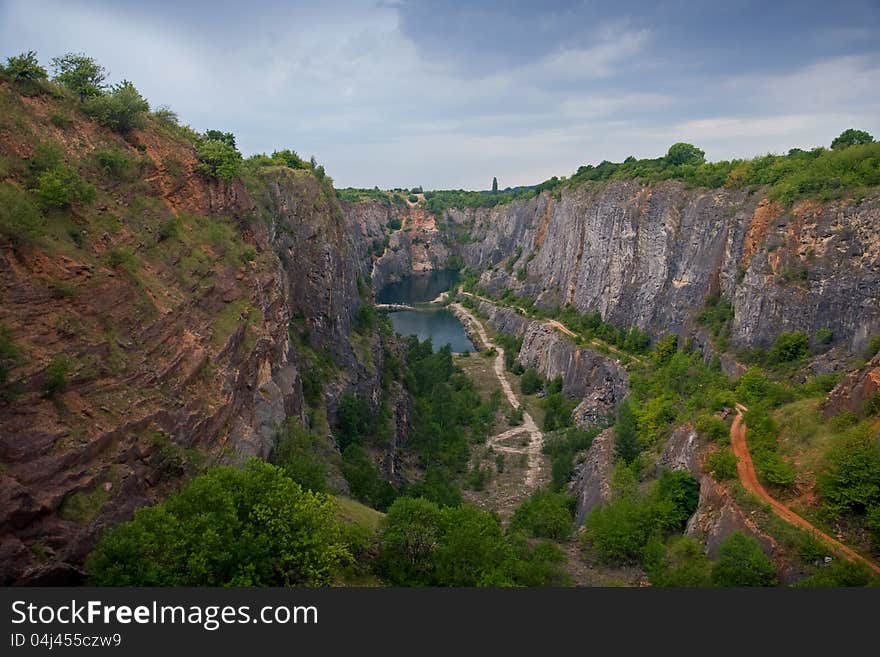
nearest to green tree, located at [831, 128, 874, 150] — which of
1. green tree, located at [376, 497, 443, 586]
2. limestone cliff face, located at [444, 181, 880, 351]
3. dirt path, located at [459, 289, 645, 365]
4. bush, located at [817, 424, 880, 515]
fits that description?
limestone cliff face, located at [444, 181, 880, 351]

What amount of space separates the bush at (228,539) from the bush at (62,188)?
9517mm

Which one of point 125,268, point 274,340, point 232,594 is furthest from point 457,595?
point 274,340

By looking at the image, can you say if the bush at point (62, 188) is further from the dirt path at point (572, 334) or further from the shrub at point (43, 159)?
the dirt path at point (572, 334)

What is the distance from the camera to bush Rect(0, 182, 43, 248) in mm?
14789

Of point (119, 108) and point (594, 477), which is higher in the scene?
point (119, 108)

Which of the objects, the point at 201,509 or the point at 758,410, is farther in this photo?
the point at 758,410

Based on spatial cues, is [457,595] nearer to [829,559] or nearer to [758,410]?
[829,559]

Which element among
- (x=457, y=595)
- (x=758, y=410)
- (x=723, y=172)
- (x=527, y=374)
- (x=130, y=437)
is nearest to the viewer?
(x=457, y=595)

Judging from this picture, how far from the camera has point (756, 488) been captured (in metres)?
21.4

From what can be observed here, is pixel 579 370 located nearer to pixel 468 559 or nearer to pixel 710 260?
pixel 710 260

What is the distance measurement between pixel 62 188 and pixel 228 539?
11768 millimetres

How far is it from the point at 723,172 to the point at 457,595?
148ft

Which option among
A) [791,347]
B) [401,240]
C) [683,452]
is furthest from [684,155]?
[401,240]

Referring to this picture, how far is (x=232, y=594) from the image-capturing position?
1002cm
